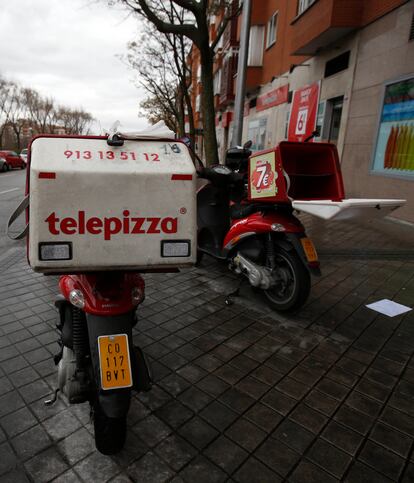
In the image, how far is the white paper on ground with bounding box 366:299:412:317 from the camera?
382cm

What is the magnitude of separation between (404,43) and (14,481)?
31.9ft

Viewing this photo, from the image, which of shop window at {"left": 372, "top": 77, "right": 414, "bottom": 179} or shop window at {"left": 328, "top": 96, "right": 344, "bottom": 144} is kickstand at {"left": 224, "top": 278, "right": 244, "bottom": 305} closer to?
shop window at {"left": 372, "top": 77, "right": 414, "bottom": 179}

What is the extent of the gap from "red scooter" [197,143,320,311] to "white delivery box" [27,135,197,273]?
1.97 meters

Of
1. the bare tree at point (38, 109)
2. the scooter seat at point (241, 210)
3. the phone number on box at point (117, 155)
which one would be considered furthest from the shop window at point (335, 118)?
the bare tree at point (38, 109)

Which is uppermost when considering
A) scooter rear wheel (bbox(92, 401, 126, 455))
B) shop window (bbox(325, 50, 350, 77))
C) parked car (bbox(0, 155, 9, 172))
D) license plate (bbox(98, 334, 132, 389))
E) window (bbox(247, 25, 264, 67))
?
window (bbox(247, 25, 264, 67))

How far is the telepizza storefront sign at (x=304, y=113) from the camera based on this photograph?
11.6 m

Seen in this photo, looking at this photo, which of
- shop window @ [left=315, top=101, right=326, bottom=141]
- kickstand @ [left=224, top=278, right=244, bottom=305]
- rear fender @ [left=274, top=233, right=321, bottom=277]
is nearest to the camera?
rear fender @ [left=274, top=233, right=321, bottom=277]

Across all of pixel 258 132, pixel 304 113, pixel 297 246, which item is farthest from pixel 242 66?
pixel 258 132

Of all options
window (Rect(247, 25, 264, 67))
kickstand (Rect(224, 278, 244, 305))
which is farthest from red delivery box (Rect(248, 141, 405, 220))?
window (Rect(247, 25, 264, 67))

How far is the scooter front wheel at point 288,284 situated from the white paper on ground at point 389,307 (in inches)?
38.7

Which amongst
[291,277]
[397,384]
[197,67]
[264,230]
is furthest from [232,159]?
[197,67]

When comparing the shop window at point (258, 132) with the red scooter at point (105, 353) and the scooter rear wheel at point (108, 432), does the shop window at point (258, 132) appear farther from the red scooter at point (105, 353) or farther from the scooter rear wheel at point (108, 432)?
the scooter rear wheel at point (108, 432)

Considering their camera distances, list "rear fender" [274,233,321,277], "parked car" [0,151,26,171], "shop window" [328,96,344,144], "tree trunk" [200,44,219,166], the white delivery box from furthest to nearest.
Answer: "parked car" [0,151,26,171]
"shop window" [328,96,344,144]
"tree trunk" [200,44,219,166]
"rear fender" [274,233,321,277]
the white delivery box

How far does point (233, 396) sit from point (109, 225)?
1560 millimetres
